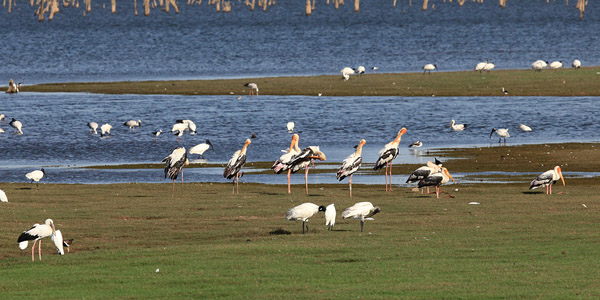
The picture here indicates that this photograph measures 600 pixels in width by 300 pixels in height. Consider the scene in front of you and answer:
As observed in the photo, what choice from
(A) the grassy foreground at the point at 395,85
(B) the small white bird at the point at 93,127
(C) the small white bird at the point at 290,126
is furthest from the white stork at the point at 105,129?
(A) the grassy foreground at the point at 395,85

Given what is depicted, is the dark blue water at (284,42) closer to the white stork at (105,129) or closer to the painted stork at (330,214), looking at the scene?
the white stork at (105,129)

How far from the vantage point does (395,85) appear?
52.4m

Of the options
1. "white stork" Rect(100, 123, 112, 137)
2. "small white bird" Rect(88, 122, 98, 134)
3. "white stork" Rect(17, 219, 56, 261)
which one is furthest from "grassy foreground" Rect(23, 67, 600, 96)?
"white stork" Rect(17, 219, 56, 261)

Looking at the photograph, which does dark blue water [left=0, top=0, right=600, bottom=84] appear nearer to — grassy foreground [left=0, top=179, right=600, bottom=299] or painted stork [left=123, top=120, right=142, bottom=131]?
painted stork [left=123, top=120, right=142, bottom=131]

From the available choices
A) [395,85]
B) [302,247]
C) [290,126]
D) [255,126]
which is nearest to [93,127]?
[255,126]

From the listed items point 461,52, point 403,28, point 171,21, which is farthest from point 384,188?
point 171,21

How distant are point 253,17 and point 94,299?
147432 millimetres

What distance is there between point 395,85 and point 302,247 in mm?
37555

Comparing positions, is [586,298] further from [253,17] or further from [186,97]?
[253,17]

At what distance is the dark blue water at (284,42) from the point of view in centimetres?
7312

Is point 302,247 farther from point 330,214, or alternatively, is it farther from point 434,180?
point 434,180

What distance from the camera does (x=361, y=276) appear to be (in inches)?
518

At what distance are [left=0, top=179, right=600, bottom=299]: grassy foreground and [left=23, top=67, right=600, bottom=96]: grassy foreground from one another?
26.4 metres

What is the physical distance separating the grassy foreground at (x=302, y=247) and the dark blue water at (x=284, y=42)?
44.5 m
